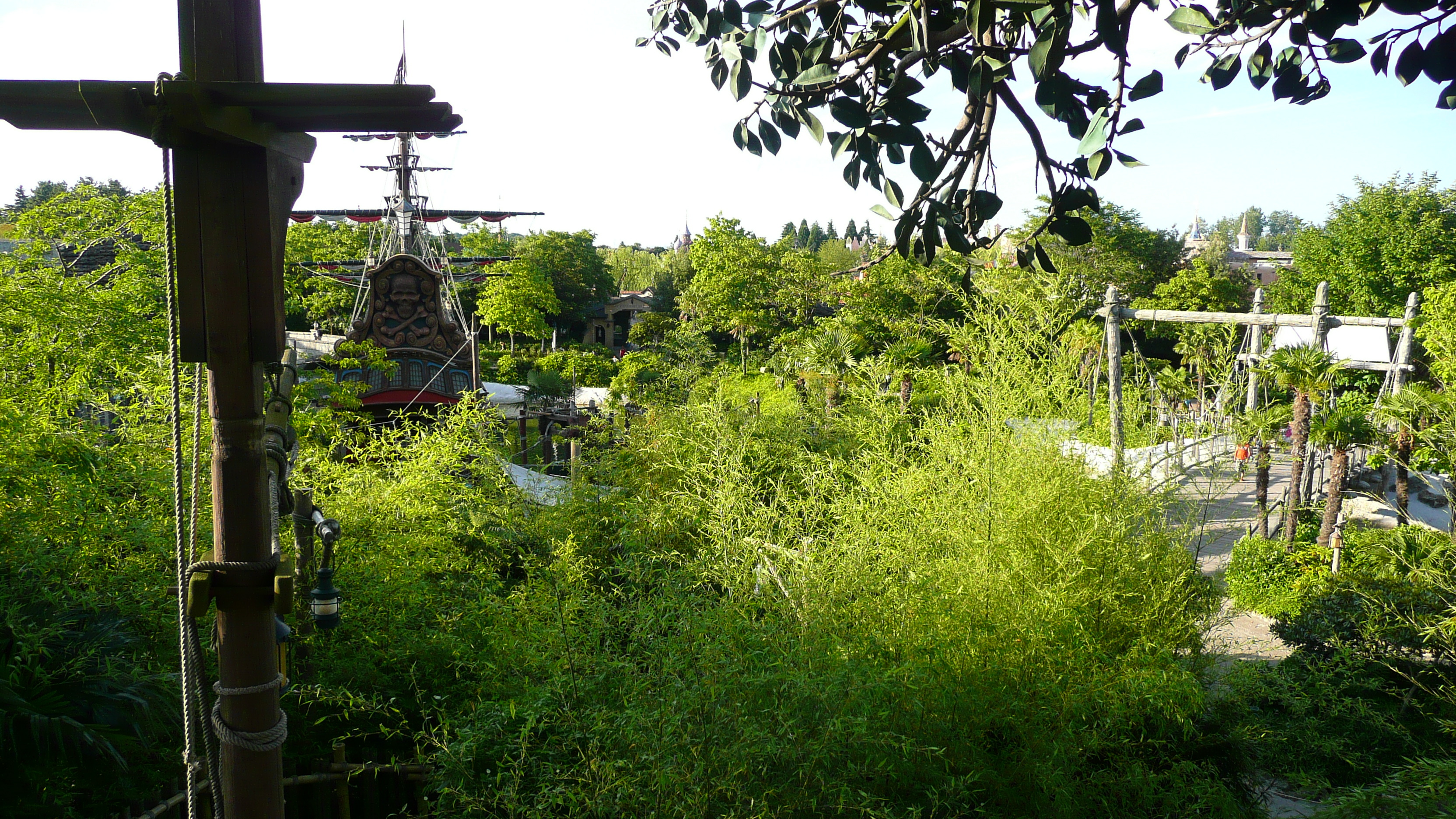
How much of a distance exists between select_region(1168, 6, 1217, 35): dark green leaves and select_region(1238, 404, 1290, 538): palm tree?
5.36 metres

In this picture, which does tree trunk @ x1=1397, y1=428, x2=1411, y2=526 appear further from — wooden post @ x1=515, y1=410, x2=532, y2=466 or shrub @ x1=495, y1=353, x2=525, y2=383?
shrub @ x1=495, y1=353, x2=525, y2=383

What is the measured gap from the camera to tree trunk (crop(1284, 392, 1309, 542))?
8984 mm

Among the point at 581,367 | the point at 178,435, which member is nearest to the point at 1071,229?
the point at 178,435

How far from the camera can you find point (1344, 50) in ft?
6.07

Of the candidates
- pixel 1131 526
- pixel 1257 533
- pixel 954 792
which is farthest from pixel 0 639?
pixel 1257 533

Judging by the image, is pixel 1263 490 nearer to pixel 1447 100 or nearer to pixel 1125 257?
pixel 1447 100

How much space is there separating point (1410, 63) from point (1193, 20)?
1.16 feet

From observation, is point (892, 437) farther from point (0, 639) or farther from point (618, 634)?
point (0, 639)

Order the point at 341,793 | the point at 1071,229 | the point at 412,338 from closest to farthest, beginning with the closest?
the point at 1071,229 → the point at 341,793 → the point at 412,338

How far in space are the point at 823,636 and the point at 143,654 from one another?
2.32m

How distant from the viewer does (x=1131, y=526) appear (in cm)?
410

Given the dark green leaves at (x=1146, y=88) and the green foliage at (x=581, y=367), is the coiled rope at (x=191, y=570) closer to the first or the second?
the dark green leaves at (x=1146, y=88)

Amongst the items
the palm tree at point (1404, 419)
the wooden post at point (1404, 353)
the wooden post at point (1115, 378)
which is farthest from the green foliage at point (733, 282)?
the wooden post at point (1115, 378)

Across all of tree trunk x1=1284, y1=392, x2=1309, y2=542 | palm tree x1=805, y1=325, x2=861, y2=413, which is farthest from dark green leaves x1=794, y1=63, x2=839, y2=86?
palm tree x1=805, y1=325, x2=861, y2=413
